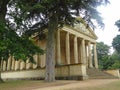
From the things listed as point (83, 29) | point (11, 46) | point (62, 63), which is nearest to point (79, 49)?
point (83, 29)

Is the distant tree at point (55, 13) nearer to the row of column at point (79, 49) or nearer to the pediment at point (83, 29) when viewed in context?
the row of column at point (79, 49)

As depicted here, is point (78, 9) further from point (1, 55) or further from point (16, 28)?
point (1, 55)

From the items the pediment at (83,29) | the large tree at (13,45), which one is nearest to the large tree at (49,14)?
the large tree at (13,45)

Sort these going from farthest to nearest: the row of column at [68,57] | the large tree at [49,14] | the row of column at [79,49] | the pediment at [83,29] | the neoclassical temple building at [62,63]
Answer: the pediment at [83,29], the row of column at [68,57], the row of column at [79,49], the neoclassical temple building at [62,63], the large tree at [49,14]

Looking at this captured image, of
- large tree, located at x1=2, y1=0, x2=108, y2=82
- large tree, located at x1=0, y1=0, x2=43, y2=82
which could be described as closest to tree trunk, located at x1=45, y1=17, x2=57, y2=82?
large tree, located at x1=2, y1=0, x2=108, y2=82

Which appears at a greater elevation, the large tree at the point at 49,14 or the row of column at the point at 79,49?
the large tree at the point at 49,14

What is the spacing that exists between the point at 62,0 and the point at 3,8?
7438 millimetres

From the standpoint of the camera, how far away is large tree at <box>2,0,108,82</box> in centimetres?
1642

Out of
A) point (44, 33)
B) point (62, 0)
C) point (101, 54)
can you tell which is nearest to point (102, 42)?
point (101, 54)

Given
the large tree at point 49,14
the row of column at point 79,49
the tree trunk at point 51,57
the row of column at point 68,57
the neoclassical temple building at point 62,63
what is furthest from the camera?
the row of column at point 68,57

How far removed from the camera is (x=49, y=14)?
→ 18297 millimetres

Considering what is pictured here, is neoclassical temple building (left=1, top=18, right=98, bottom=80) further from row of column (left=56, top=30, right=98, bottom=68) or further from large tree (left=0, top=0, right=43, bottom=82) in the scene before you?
large tree (left=0, top=0, right=43, bottom=82)

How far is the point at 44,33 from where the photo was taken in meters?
23.4

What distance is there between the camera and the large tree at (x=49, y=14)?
1642cm
